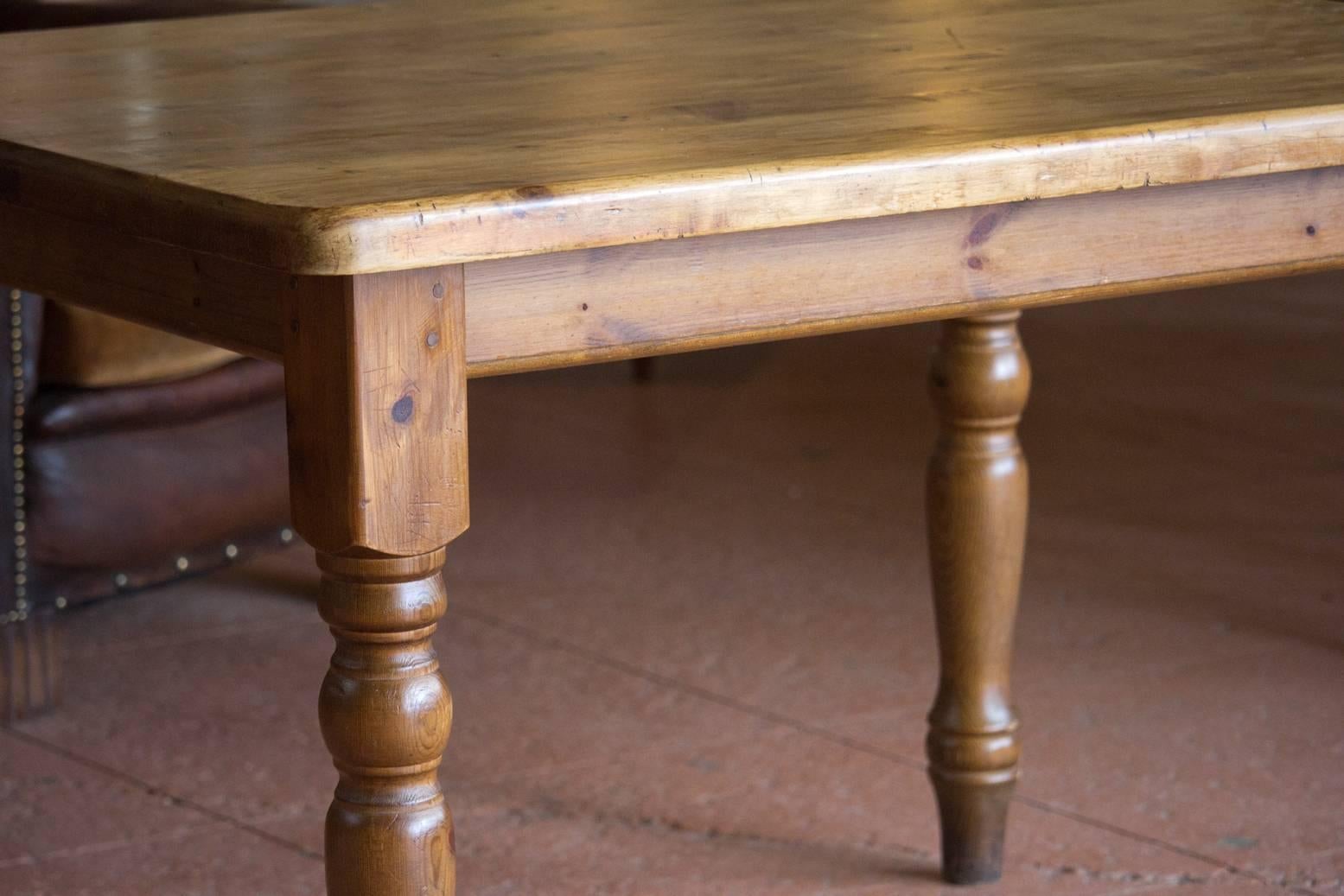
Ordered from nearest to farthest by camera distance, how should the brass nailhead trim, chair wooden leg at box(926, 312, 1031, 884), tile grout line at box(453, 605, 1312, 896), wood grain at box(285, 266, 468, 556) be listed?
wood grain at box(285, 266, 468, 556), chair wooden leg at box(926, 312, 1031, 884), tile grout line at box(453, 605, 1312, 896), the brass nailhead trim

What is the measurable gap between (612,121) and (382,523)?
0.98ft

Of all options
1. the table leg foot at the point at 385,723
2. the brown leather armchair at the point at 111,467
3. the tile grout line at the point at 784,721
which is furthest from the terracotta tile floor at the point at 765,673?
the table leg foot at the point at 385,723

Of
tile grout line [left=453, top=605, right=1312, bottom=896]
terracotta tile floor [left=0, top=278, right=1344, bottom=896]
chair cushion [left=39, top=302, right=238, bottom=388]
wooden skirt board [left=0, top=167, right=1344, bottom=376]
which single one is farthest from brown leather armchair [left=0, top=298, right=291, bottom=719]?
wooden skirt board [left=0, top=167, right=1344, bottom=376]

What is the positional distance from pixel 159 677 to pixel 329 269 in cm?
134

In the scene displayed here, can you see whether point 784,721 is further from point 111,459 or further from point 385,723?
point 385,723

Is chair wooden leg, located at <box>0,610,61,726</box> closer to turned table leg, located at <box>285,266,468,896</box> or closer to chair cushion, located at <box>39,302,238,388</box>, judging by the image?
chair cushion, located at <box>39,302,238,388</box>

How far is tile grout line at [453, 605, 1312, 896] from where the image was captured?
5.28 feet

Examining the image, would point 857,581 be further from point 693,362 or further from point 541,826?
point 693,362

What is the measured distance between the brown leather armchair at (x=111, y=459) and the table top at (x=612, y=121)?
43 cm

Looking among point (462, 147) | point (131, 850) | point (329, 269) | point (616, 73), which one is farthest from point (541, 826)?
point (329, 269)

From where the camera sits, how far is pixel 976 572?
4.93 feet

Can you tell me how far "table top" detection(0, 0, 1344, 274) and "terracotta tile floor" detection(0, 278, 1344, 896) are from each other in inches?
26.1

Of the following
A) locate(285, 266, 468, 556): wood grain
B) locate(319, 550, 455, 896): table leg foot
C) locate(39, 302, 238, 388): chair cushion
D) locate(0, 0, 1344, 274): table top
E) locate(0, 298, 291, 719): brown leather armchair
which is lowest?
locate(0, 298, 291, 719): brown leather armchair

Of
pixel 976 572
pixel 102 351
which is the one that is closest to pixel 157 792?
pixel 102 351
